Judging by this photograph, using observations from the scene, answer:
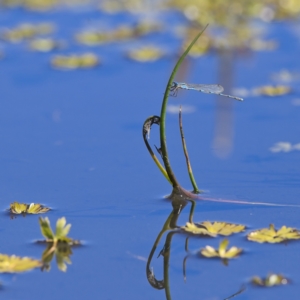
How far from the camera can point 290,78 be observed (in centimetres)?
388

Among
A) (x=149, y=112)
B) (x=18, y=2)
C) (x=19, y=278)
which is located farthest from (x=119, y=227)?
(x=18, y=2)

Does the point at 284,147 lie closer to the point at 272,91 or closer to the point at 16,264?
the point at 272,91

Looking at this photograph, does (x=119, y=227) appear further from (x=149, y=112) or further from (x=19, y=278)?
(x=149, y=112)

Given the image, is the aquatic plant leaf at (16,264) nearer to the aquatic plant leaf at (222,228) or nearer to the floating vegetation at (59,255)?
the floating vegetation at (59,255)

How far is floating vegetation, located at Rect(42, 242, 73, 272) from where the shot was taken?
1.90 metres

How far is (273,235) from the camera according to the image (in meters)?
2.02

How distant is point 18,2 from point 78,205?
4.37 metres

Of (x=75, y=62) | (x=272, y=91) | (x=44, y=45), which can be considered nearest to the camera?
(x=272, y=91)

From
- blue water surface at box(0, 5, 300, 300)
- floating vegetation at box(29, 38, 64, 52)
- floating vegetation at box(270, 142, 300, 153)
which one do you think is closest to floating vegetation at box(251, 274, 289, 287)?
blue water surface at box(0, 5, 300, 300)

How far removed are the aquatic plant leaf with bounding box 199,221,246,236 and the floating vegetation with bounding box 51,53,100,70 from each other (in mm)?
2317

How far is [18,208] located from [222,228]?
2.21 ft

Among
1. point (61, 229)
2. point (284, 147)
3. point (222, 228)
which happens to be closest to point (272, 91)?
point (284, 147)

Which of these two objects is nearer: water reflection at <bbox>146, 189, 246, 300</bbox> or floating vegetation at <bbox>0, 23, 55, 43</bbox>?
water reflection at <bbox>146, 189, 246, 300</bbox>

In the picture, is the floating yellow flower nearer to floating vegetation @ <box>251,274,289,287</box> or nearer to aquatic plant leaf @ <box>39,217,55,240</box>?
floating vegetation @ <box>251,274,289,287</box>
